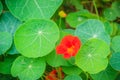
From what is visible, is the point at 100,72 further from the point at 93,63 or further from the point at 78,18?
the point at 78,18

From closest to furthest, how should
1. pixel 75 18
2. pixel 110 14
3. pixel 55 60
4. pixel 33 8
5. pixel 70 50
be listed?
pixel 70 50, pixel 55 60, pixel 33 8, pixel 75 18, pixel 110 14

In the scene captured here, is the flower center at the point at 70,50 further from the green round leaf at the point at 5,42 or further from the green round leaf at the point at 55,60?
the green round leaf at the point at 5,42

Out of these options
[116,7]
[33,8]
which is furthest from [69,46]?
[116,7]

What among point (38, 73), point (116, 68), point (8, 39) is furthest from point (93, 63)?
point (8, 39)

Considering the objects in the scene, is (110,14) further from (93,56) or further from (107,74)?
(93,56)

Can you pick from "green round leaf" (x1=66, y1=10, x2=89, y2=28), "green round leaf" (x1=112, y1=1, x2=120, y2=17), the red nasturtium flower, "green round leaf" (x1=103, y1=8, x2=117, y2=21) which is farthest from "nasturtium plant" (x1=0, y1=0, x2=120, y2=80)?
"green round leaf" (x1=112, y1=1, x2=120, y2=17)

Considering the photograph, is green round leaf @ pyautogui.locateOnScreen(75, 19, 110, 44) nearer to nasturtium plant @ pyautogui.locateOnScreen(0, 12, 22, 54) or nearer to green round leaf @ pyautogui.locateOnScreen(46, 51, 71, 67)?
green round leaf @ pyautogui.locateOnScreen(46, 51, 71, 67)
